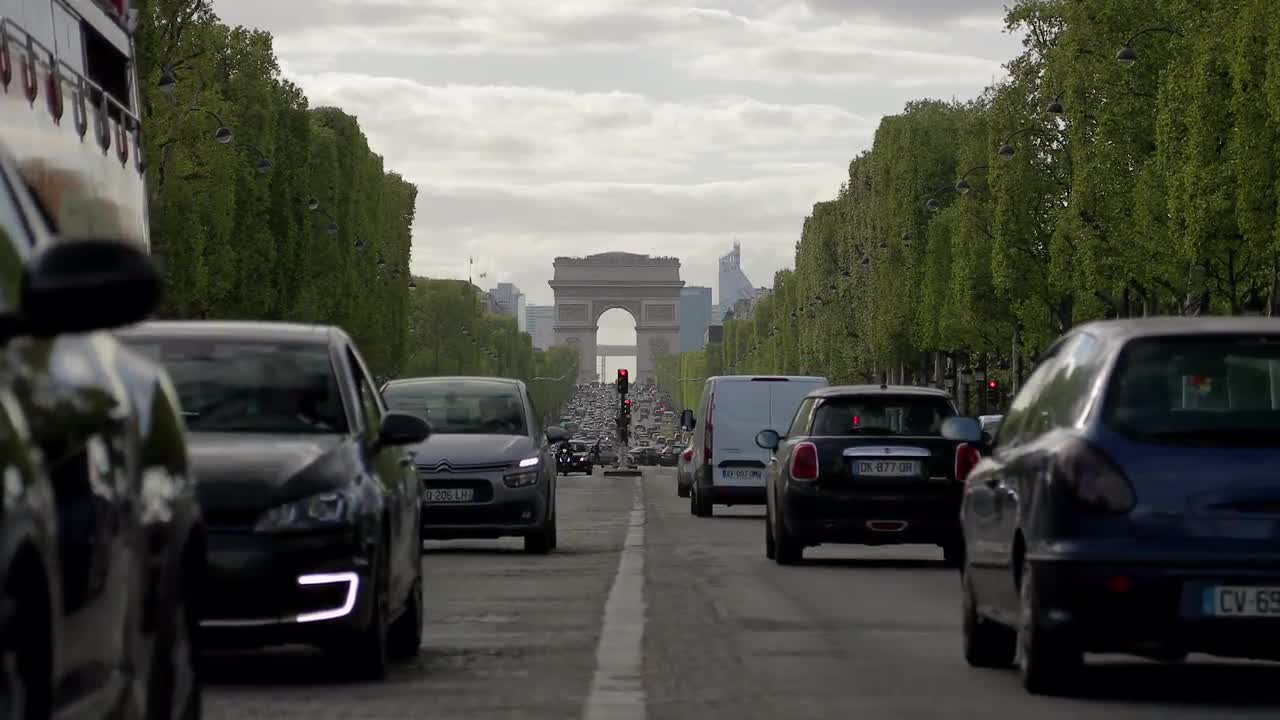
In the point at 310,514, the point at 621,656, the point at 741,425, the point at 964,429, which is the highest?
the point at 964,429

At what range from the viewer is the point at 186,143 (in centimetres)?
5841

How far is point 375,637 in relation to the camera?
10516 mm

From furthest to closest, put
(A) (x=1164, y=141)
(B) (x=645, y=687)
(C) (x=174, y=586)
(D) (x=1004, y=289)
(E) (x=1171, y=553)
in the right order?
(D) (x=1004, y=289)
(A) (x=1164, y=141)
(B) (x=645, y=687)
(E) (x=1171, y=553)
(C) (x=174, y=586)

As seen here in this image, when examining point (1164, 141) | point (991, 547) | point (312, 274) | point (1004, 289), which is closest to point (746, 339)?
point (312, 274)

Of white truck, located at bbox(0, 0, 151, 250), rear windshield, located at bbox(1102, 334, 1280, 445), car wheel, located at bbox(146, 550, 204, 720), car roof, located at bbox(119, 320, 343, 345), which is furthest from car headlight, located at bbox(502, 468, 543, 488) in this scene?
car wheel, located at bbox(146, 550, 204, 720)

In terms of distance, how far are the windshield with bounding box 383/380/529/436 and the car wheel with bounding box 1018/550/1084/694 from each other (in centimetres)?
1279

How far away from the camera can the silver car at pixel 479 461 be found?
22.0 metres

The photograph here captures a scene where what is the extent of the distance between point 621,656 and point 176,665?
5.83m

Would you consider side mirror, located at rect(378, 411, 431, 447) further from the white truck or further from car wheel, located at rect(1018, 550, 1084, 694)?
car wheel, located at rect(1018, 550, 1084, 694)

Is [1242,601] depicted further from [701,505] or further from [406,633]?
[701,505]

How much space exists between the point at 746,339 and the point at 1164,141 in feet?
463

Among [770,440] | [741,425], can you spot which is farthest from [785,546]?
[741,425]

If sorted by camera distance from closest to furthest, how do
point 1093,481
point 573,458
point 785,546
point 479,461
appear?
point 1093,481
point 785,546
point 479,461
point 573,458

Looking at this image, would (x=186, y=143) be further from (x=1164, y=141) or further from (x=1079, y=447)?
(x=1079, y=447)
